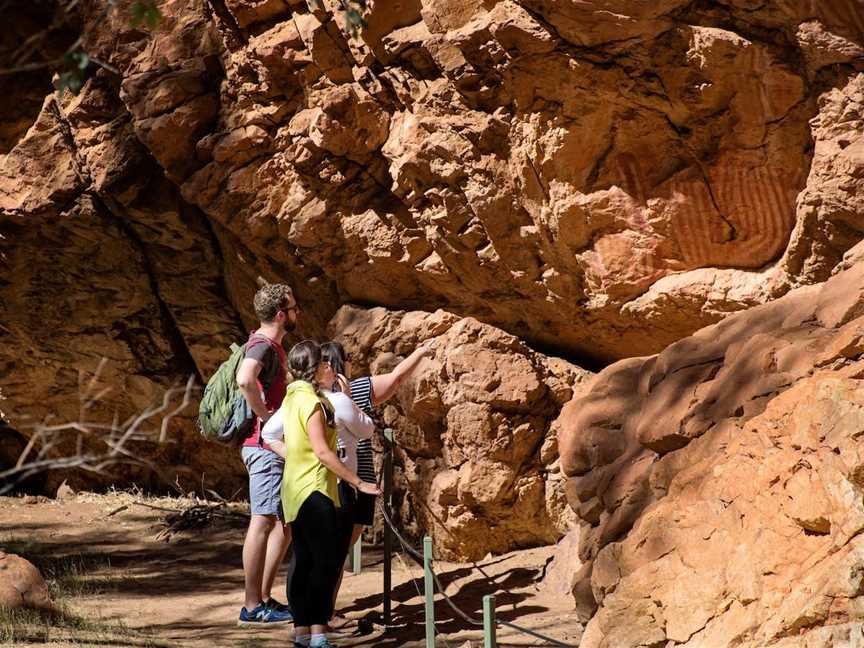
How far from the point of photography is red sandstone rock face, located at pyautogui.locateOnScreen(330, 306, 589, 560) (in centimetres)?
803

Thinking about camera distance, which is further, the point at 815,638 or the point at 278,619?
the point at 278,619

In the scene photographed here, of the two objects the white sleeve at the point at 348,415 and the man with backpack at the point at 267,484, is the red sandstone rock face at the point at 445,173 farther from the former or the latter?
the man with backpack at the point at 267,484

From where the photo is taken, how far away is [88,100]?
9.81 m

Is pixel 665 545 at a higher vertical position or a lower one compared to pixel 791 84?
lower

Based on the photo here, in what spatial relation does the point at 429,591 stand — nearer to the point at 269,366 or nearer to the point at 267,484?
the point at 267,484

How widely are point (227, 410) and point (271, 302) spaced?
2.32 ft

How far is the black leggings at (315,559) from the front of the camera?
5.45 m

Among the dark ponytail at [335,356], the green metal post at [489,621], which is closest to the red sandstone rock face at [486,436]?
the dark ponytail at [335,356]

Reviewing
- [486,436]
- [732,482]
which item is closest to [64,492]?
[486,436]

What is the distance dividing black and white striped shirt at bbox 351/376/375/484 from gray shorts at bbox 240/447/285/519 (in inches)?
18.0

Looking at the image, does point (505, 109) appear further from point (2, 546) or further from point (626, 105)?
point (2, 546)

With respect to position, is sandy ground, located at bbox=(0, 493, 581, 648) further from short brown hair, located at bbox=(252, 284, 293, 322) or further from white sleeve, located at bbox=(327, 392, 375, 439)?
short brown hair, located at bbox=(252, 284, 293, 322)

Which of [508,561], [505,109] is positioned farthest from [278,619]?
[505,109]

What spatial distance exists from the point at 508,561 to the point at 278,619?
209 centimetres
